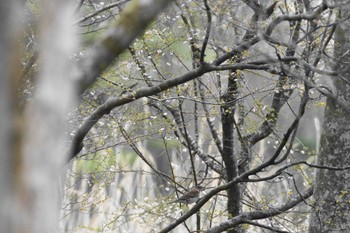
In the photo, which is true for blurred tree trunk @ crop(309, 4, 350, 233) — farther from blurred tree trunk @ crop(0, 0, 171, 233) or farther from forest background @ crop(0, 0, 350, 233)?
blurred tree trunk @ crop(0, 0, 171, 233)

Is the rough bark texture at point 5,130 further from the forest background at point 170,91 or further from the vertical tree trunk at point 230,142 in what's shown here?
the vertical tree trunk at point 230,142

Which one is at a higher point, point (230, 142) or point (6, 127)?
point (230, 142)

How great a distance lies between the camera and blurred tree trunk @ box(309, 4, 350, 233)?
20.8 feet

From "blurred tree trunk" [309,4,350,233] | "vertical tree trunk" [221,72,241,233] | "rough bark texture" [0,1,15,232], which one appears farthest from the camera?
"vertical tree trunk" [221,72,241,233]

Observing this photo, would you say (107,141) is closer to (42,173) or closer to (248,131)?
→ (248,131)

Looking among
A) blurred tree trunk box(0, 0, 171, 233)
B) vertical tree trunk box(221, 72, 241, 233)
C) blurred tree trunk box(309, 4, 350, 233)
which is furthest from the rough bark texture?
vertical tree trunk box(221, 72, 241, 233)

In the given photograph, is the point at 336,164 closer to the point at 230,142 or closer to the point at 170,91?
the point at 230,142

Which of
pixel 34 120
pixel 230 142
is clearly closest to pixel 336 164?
pixel 230 142

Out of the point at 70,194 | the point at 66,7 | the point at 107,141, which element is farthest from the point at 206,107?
the point at 66,7

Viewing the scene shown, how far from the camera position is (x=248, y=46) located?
223 inches

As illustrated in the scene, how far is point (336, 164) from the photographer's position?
21.2ft

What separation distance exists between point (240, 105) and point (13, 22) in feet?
22.3

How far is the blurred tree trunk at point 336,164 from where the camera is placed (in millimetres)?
6352

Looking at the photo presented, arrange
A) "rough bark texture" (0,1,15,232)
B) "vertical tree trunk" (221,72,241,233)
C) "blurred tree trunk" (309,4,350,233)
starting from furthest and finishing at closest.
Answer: "vertical tree trunk" (221,72,241,233)
"blurred tree trunk" (309,4,350,233)
"rough bark texture" (0,1,15,232)
